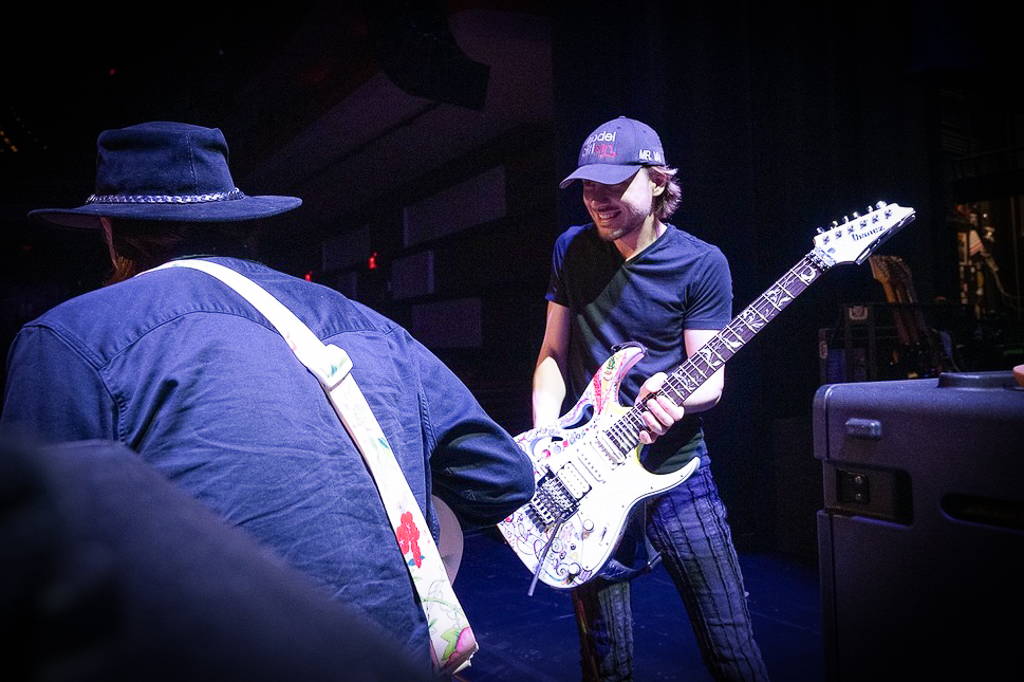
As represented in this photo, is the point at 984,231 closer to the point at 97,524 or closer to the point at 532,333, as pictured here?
the point at 532,333

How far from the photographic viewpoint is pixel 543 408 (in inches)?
93.4

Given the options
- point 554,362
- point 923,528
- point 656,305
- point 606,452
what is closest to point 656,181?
point 656,305

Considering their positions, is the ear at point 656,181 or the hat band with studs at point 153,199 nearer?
the hat band with studs at point 153,199

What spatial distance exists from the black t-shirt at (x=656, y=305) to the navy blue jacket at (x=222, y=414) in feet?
3.84

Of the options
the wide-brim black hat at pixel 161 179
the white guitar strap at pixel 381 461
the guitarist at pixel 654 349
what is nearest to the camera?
the white guitar strap at pixel 381 461

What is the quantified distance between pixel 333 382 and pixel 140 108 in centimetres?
601

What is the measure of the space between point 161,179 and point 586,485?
4.69 feet

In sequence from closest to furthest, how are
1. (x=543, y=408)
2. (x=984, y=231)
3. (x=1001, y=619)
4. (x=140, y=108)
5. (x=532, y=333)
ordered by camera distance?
(x=1001, y=619), (x=543, y=408), (x=140, y=108), (x=532, y=333), (x=984, y=231)

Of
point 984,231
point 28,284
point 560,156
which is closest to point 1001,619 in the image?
point 560,156

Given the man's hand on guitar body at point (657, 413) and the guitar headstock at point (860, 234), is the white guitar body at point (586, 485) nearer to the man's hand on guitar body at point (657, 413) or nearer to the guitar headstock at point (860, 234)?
the man's hand on guitar body at point (657, 413)

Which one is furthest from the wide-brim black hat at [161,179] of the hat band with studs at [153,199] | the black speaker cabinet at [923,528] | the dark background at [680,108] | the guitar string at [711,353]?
the dark background at [680,108]

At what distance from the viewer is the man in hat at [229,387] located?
0.99 metres

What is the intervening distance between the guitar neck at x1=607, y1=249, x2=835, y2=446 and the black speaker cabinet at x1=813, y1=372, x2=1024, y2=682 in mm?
807

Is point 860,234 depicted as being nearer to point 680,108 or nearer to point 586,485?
point 586,485
